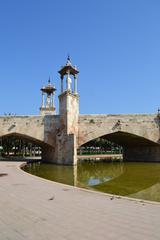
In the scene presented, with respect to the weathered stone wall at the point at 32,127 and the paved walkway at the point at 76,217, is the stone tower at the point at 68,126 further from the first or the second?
the paved walkway at the point at 76,217

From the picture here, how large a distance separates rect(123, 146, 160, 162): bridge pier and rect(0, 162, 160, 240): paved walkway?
23066 millimetres

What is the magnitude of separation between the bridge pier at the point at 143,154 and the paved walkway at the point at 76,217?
23.1 metres

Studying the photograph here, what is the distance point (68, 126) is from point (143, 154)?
11.1 m

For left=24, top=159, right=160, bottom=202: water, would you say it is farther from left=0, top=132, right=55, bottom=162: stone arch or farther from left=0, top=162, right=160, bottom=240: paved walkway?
left=0, top=132, right=55, bottom=162: stone arch

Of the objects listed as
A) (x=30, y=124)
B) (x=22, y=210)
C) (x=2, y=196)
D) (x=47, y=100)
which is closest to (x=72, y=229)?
(x=22, y=210)

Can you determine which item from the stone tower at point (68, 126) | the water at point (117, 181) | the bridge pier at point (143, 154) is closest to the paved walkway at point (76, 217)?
the water at point (117, 181)

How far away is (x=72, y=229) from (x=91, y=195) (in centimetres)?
280

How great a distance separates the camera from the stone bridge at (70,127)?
24.1m

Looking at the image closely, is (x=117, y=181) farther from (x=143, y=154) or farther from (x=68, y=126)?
(x=143, y=154)

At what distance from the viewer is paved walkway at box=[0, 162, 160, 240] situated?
12.7 ft

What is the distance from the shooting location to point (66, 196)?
266 inches

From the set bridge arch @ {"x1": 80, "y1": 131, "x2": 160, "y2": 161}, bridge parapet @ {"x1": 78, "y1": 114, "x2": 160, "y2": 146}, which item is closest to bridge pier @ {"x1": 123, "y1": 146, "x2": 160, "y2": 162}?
bridge arch @ {"x1": 80, "y1": 131, "x2": 160, "y2": 161}

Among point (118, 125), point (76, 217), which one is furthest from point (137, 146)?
point (76, 217)

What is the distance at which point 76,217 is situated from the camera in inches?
188
